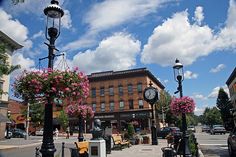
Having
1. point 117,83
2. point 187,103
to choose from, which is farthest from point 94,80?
point 187,103

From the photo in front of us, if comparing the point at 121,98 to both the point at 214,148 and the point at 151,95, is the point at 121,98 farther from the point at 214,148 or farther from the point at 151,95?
the point at 214,148

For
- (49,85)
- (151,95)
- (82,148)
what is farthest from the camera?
(151,95)

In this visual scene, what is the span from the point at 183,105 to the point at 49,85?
843cm

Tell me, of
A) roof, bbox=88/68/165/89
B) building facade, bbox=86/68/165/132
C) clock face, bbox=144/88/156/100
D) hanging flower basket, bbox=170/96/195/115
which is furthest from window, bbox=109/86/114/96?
hanging flower basket, bbox=170/96/195/115

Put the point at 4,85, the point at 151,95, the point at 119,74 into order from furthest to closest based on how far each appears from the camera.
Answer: the point at 119,74 < the point at 4,85 < the point at 151,95

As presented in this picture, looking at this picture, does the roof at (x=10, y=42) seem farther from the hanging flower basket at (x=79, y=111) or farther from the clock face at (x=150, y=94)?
the hanging flower basket at (x=79, y=111)

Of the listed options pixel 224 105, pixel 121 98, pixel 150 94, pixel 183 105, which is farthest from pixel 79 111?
pixel 224 105

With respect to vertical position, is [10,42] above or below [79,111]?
above

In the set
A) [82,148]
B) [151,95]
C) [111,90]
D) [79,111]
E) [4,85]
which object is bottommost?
[82,148]

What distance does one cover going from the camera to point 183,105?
13672mm

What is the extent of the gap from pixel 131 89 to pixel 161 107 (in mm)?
11040

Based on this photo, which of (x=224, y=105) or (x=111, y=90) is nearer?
(x=111, y=90)

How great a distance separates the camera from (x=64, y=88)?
7082 millimetres

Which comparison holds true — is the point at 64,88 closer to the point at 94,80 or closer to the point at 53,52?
the point at 53,52
